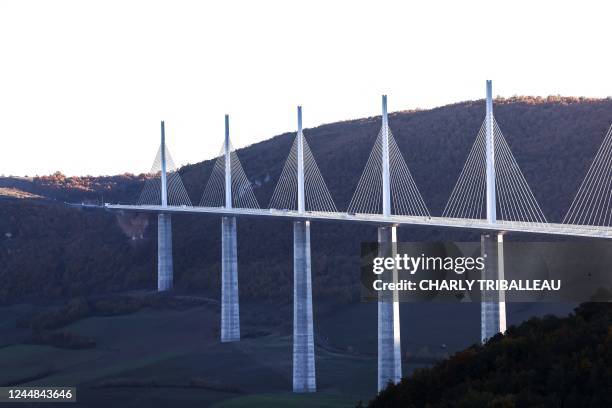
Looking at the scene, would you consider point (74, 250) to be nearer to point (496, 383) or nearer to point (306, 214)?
point (306, 214)

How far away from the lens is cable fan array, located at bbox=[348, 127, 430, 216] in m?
102

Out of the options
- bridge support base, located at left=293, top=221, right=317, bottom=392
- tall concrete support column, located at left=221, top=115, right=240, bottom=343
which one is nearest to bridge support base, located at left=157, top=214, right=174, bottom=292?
tall concrete support column, located at left=221, top=115, right=240, bottom=343

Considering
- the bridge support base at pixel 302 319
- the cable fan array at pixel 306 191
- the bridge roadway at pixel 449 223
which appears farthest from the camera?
the cable fan array at pixel 306 191

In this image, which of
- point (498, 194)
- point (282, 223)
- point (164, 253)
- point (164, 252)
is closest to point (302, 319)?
point (498, 194)

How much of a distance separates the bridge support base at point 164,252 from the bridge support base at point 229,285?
A: 62.8ft

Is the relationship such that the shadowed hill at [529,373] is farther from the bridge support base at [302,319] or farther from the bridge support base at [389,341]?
the bridge support base at [302,319]

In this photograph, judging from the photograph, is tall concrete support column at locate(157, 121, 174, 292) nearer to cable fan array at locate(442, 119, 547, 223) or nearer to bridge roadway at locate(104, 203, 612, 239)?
bridge roadway at locate(104, 203, 612, 239)

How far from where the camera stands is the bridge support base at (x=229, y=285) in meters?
89.0

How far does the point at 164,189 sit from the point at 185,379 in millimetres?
42657

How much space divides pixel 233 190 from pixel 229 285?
39815 millimetres

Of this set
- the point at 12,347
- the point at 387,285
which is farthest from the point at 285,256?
the point at 387,285

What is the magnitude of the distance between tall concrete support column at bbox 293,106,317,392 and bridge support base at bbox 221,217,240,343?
46.0 ft

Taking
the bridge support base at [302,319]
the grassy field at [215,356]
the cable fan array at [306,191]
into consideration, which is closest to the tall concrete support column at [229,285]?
the grassy field at [215,356]

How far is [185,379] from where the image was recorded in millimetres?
73938
